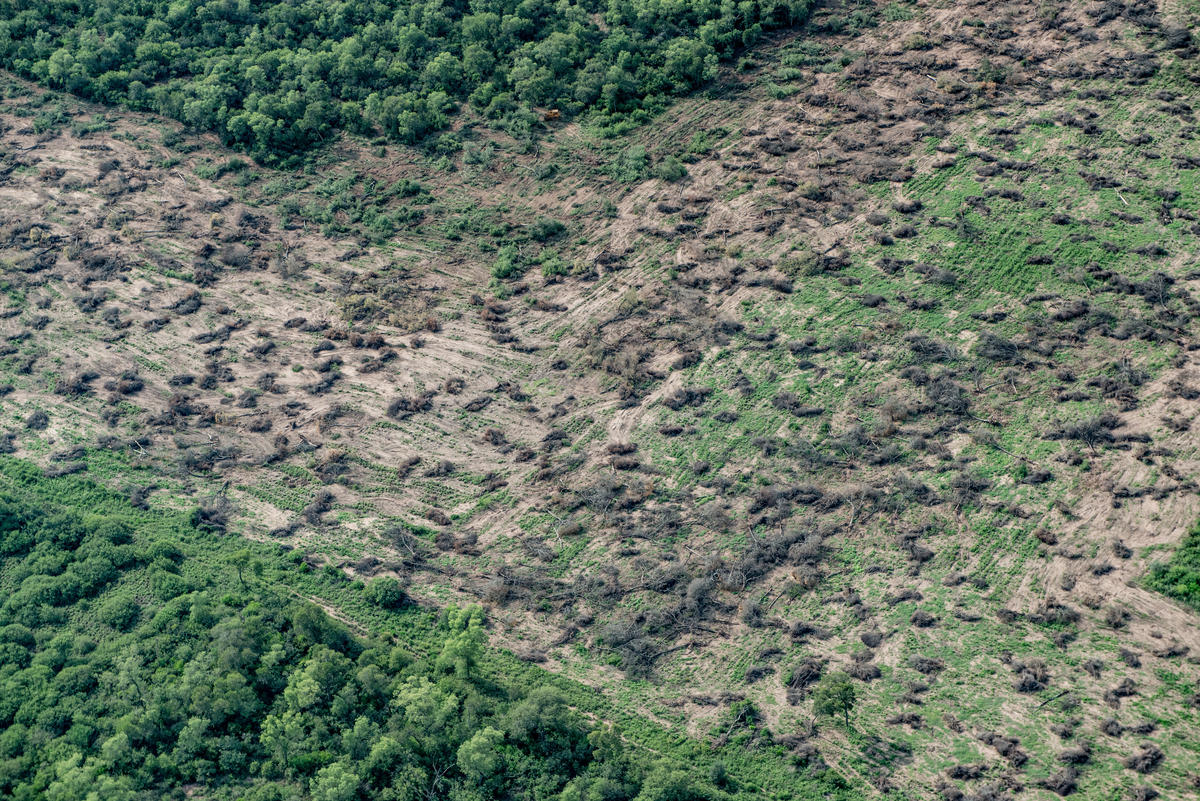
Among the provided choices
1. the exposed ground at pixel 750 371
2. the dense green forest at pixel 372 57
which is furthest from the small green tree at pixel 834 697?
the dense green forest at pixel 372 57

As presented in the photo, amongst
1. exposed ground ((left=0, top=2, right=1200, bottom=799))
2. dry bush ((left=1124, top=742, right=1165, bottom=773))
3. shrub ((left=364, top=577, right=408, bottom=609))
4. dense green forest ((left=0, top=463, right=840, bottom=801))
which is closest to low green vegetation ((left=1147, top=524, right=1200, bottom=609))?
exposed ground ((left=0, top=2, right=1200, bottom=799))

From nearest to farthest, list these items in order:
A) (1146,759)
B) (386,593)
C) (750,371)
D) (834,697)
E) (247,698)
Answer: (1146,759) → (834,697) → (247,698) → (386,593) → (750,371)

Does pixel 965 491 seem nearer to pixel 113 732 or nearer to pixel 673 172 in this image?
pixel 673 172

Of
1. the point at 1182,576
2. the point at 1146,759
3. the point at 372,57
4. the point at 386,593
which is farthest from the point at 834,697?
the point at 372,57

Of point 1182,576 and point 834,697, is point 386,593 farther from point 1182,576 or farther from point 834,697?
point 1182,576

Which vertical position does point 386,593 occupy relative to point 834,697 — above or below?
above

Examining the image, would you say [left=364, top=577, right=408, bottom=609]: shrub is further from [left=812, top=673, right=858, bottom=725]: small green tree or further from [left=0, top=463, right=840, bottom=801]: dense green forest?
[left=812, top=673, right=858, bottom=725]: small green tree

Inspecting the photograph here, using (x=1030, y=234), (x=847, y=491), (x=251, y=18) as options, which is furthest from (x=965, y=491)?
(x=251, y=18)
